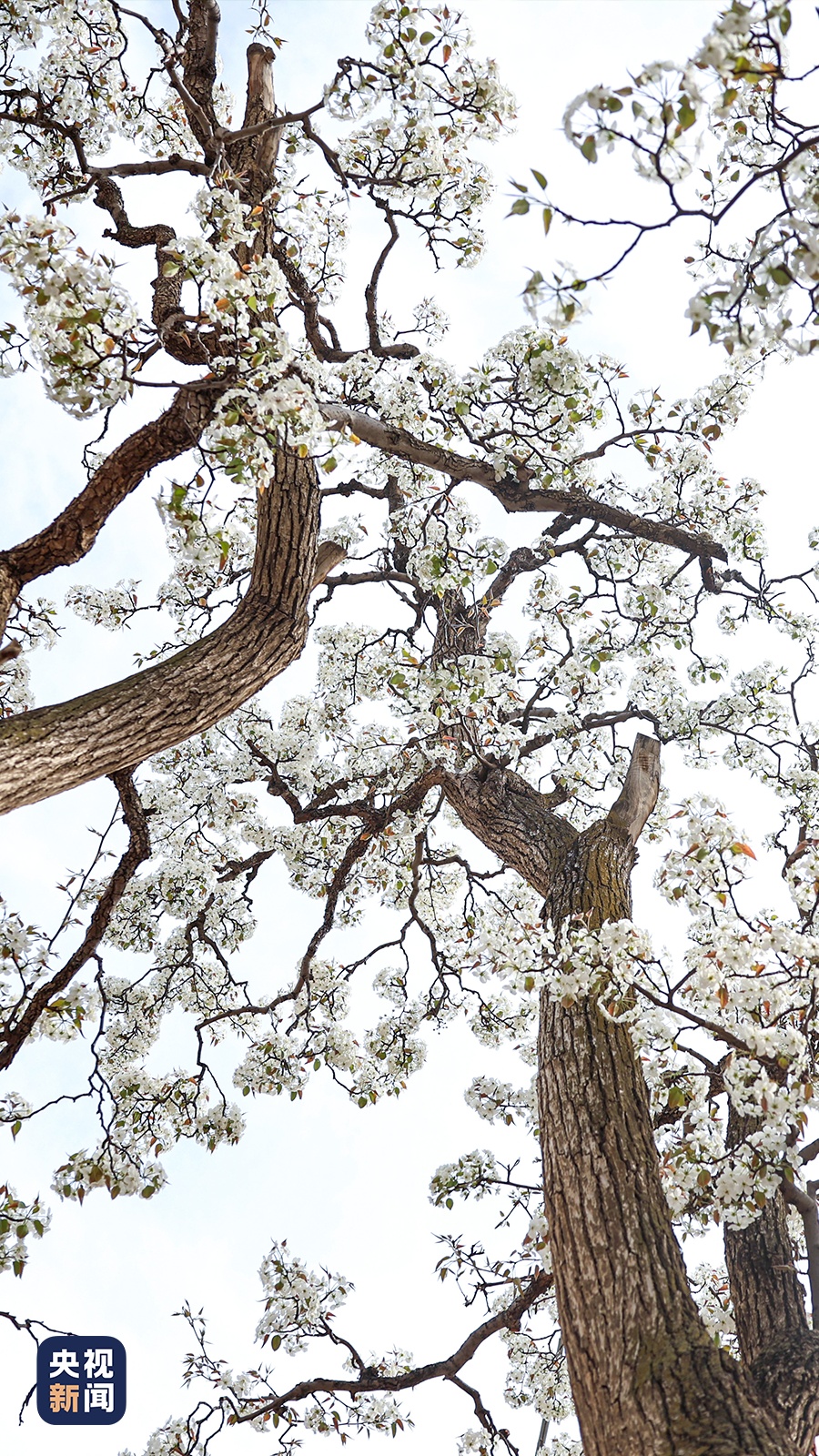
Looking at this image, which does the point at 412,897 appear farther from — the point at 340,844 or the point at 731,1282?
the point at 731,1282

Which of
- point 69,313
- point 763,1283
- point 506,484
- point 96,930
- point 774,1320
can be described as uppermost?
point 506,484

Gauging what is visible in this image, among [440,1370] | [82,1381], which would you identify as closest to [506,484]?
[440,1370]

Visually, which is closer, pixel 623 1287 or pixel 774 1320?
pixel 623 1287

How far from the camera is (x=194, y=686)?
3.02 m

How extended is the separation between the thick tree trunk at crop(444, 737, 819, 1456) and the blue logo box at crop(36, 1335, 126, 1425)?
340cm

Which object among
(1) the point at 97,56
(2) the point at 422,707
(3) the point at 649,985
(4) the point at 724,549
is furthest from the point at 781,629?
(1) the point at 97,56

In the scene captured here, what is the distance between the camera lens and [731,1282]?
322 cm

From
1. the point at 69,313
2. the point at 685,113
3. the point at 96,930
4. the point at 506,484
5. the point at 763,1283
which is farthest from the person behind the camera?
the point at 506,484

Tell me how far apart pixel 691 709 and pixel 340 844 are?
2261 millimetres

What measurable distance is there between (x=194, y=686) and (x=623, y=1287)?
7.05 feet

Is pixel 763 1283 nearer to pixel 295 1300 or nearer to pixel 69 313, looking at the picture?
pixel 295 1300

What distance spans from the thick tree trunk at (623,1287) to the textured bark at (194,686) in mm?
1538

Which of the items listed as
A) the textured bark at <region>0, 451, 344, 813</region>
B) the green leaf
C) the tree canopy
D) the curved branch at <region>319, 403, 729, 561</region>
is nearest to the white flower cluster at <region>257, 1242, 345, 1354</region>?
the tree canopy

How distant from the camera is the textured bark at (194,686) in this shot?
8.70 feet
